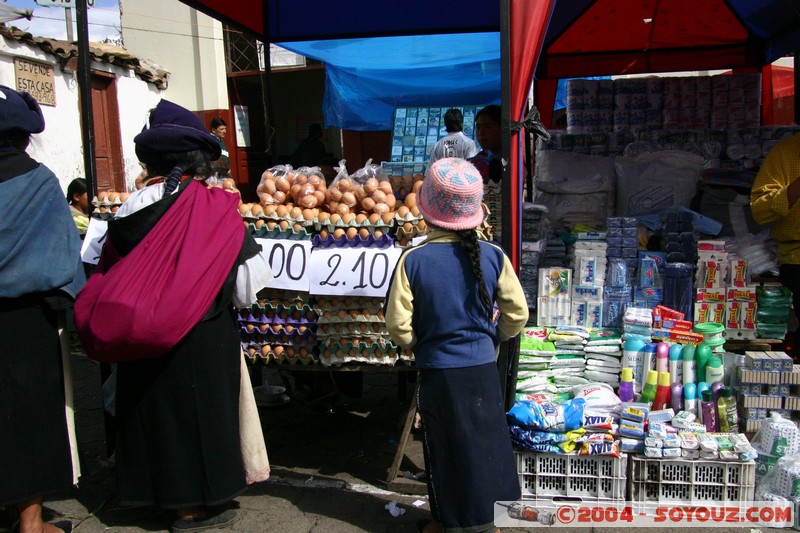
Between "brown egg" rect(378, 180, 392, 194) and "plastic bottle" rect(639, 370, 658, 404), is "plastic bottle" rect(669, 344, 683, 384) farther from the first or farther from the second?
"brown egg" rect(378, 180, 392, 194)

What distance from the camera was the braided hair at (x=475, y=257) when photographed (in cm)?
242

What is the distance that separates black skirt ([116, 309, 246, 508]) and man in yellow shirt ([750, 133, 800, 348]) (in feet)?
9.41

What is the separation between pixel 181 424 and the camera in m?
2.75

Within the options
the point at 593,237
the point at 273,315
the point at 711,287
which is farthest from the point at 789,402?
the point at 273,315

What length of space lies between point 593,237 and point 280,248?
1966 mm

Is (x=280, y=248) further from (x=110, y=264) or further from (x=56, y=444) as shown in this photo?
(x=56, y=444)

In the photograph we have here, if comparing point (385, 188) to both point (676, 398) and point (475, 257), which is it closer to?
point (475, 257)

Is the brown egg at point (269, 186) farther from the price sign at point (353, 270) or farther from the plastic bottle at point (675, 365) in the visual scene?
the plastic bottle at point (675, 365)

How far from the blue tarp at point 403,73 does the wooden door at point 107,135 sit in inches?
191

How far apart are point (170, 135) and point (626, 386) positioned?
102 inches

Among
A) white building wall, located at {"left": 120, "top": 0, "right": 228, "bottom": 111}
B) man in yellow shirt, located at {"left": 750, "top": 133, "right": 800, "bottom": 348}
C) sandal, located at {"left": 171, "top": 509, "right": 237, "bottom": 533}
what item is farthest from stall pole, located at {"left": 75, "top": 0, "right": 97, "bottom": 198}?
white building wall, located at {"left": 120, "top": 0, "right": 228, "bottom": 111}

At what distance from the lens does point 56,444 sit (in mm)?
2797

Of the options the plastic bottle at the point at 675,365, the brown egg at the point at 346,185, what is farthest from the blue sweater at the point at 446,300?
the plastic bottle at the point at 675,365

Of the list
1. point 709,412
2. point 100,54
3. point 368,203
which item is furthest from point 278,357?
point 100,54
